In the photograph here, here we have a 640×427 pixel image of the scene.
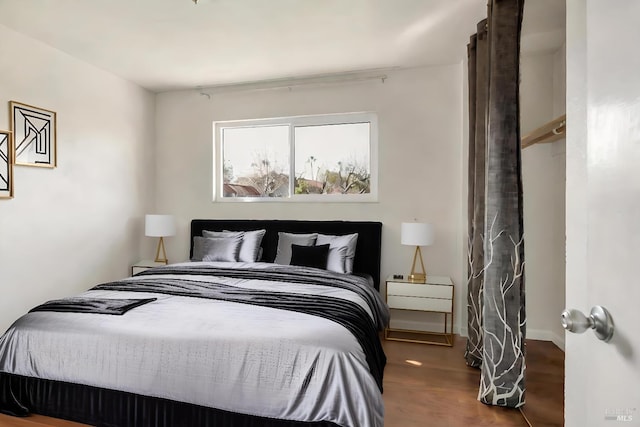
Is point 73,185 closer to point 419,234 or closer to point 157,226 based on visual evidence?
point 157,226

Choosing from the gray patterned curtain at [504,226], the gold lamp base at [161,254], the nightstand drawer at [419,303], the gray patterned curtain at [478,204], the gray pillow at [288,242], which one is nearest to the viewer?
the gray patterned curtain at [504,226]

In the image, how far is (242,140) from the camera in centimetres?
435

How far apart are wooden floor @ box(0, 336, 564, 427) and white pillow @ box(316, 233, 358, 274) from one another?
83cm

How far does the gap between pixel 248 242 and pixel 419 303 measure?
1.81 m

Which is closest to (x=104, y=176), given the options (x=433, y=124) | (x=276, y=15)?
(x=276, y=15)

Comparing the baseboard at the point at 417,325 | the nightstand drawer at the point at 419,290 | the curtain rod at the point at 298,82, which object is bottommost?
the baseboard at the point at 417,325

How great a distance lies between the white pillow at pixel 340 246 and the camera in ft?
11.0

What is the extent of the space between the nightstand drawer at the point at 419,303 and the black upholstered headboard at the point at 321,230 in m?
0.31

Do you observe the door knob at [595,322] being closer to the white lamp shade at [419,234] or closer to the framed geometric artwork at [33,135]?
the white lamp shade at [419,234]

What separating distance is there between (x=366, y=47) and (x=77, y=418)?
11.1 ft

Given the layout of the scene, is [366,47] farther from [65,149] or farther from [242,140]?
[65,149]

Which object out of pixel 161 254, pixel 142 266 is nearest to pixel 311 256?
pixel 142 266
